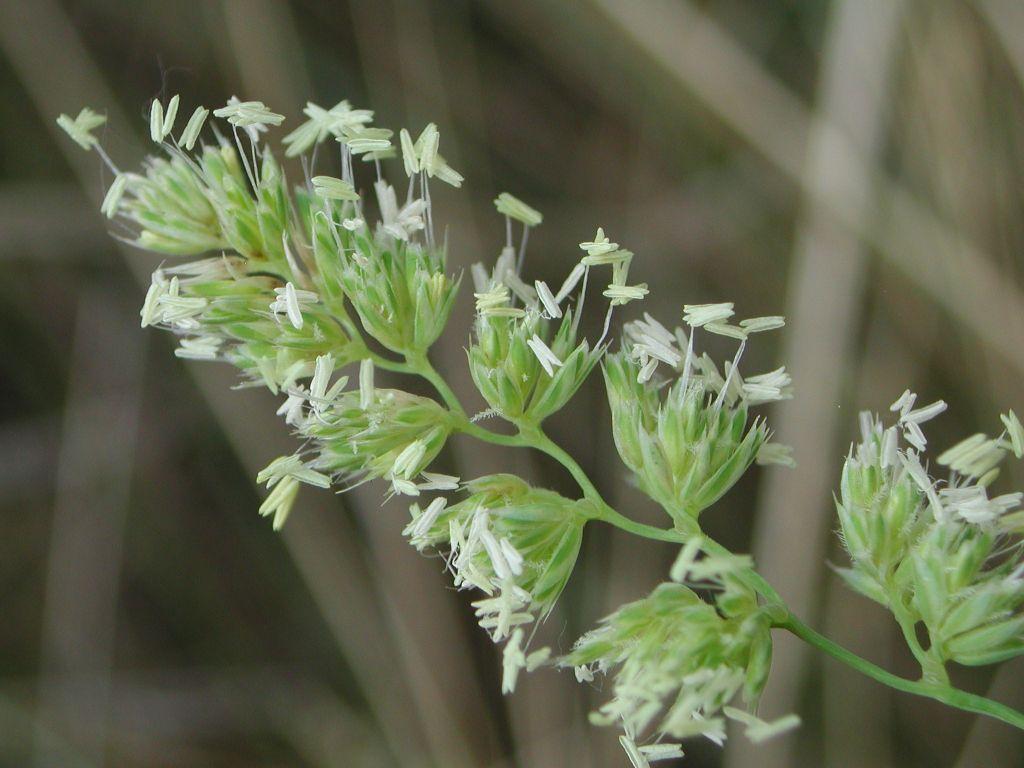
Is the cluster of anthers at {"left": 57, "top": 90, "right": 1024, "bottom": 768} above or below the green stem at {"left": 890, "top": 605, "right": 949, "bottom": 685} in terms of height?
above

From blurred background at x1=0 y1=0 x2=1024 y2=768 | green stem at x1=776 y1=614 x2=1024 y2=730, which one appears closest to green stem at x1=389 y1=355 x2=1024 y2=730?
green stem at x1=776 y1=614 x2=1024 y2=730

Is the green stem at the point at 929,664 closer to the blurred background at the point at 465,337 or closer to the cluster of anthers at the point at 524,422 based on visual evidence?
the cluster of anthers at the point at 524,422

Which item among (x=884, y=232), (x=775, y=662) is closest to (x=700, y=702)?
(x=775, y=662)

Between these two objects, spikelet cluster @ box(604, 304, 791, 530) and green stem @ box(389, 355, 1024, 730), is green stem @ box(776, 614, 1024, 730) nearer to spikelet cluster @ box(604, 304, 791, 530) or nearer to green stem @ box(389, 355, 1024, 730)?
green stem @ box(389, 355, 1024, 730)

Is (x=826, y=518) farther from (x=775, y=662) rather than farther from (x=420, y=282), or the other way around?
(x=420, y=282)

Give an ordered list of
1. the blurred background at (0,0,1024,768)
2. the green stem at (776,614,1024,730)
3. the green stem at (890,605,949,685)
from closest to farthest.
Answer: the green stem at (776,614,1024,730)
the green stem at (890,605,949,685)
the blurred background at (0,0,1024,768)

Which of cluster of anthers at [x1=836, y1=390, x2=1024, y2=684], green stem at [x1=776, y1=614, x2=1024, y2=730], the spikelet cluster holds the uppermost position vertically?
the spikelet cluster

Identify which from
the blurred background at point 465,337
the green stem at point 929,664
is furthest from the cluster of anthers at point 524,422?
the blurred background at point 465,337
